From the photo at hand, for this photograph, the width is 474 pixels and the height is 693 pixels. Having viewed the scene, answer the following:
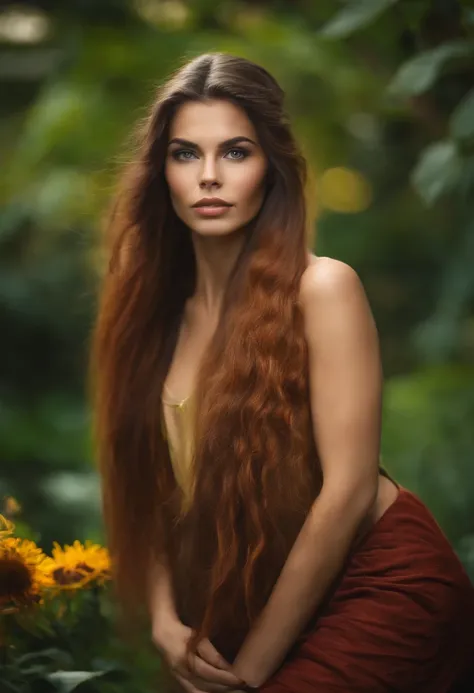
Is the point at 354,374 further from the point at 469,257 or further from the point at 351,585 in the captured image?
the point at 469,257

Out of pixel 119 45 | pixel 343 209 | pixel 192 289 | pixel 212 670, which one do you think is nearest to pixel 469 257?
pixel 343 209

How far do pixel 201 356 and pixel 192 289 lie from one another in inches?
6.1

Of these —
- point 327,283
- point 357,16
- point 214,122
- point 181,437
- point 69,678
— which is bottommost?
point 69,678

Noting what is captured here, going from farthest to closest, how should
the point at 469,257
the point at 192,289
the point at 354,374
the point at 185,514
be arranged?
the point at 469,257
the point at 192,289
the point at 185,514
the point at 354,374

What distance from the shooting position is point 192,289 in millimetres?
1695

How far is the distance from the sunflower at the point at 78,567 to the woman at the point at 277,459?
0.45 ft

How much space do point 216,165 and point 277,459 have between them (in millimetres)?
410

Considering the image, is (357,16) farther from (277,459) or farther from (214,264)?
(277,459)

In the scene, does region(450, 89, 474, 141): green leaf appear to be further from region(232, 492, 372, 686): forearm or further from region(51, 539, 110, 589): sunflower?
region(51, 539, 110, 589): sunflower

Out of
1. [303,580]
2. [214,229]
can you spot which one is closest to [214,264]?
[214,229]

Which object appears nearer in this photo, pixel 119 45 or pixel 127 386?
pixel 127 386

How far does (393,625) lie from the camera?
4.80 ft

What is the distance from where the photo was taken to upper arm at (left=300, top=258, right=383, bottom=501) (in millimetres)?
1453

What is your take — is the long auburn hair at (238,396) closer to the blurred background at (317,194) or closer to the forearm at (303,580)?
the forearm at (303,580)
